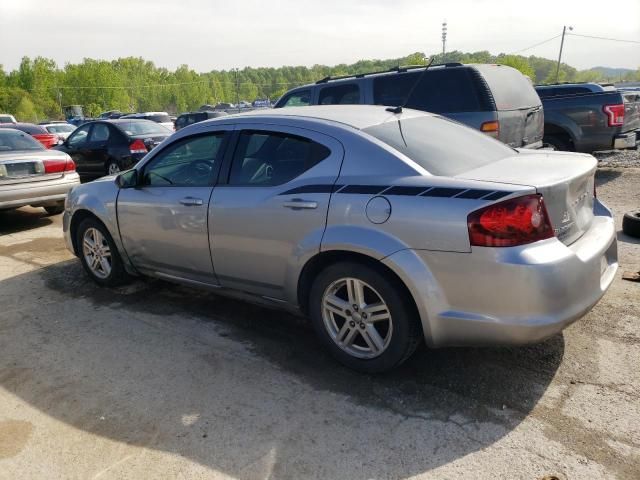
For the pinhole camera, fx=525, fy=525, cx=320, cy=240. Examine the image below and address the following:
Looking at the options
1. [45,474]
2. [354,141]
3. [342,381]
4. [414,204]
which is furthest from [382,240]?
[45,474]

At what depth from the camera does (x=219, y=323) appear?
413cm

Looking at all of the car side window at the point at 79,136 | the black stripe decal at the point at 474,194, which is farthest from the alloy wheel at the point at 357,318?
the car side window at the point at 79,136

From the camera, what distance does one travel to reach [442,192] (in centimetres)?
279

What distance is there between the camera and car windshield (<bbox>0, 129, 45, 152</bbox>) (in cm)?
802

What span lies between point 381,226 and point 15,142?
24.5ft

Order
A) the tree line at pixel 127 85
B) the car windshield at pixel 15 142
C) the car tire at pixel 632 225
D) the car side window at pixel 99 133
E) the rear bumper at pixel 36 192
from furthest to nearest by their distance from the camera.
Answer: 1. the tree line at pixel 127 85
2. the car side window at pixel 99 133
3. the car windshield at pixel 15 142
4. the rear bumper at pixel 36 192
5. the car tire at pixel 632 225

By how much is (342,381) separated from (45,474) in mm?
1625

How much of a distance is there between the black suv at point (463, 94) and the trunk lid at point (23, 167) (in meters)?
4.28

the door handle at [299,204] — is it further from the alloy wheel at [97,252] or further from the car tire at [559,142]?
the car tire at [559,142]

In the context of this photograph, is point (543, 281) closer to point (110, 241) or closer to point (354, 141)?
point (354, 141)

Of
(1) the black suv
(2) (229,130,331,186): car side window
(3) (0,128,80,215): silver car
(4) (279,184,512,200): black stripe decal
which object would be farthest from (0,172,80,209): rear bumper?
(4) (279,184,512,200): black stripe decal

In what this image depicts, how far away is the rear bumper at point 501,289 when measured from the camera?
2621 millimetres

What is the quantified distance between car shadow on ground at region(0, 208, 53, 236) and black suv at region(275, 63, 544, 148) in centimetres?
476

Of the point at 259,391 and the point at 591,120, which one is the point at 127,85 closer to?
the point at 591,120
